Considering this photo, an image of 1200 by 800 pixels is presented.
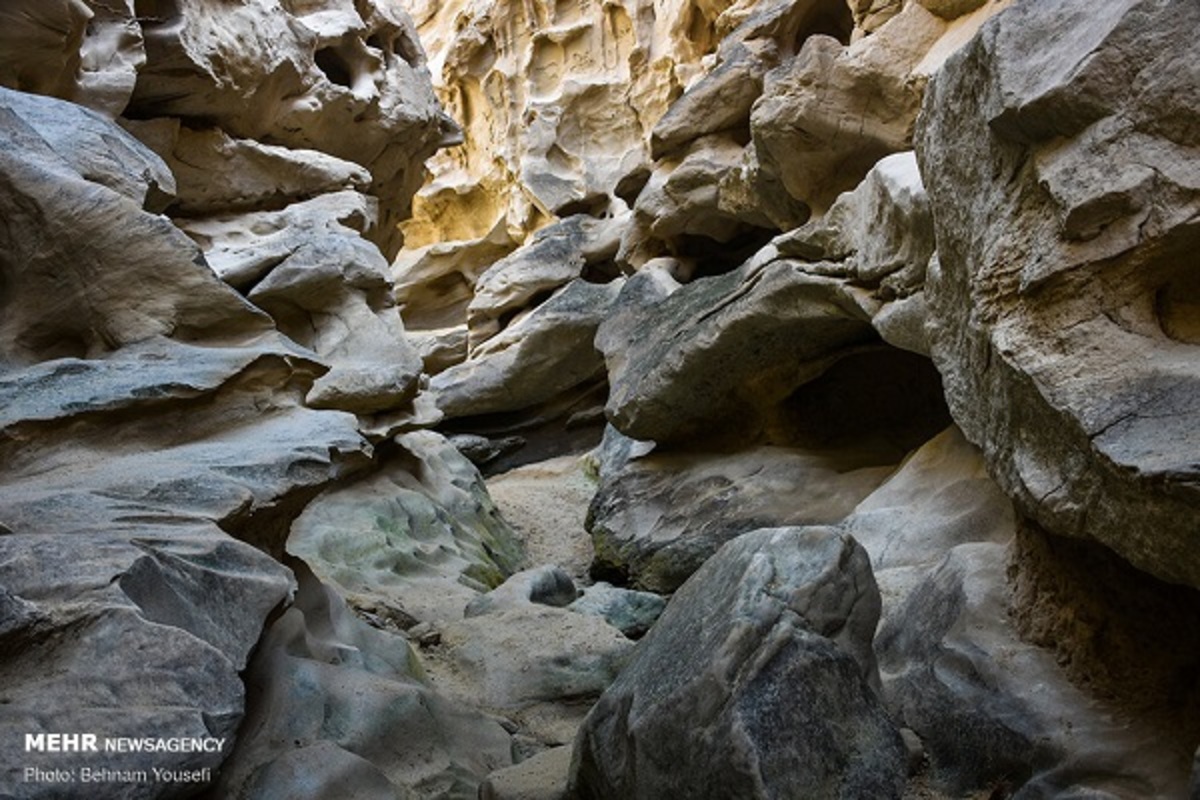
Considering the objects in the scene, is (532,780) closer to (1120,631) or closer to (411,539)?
(1120,631)

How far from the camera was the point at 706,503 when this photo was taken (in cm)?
774

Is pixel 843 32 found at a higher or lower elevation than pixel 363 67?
higher

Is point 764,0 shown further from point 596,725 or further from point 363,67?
point 596,725

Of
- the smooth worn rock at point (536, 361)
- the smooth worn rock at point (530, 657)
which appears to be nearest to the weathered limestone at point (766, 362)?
the smooth worn rock at point (530, 657)

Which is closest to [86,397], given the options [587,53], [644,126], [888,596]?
[888,596]

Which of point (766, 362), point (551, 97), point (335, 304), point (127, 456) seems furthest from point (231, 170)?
point (551, 97)

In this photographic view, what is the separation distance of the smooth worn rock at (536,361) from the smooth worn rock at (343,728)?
8.42 m

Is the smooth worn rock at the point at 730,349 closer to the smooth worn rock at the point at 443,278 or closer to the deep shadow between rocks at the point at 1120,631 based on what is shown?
the deep shadow between rocks at the point at 1120,631

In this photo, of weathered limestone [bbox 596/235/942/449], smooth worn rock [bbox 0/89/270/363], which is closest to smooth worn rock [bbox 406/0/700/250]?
weathered limestone [bbox 596/235/942/449]

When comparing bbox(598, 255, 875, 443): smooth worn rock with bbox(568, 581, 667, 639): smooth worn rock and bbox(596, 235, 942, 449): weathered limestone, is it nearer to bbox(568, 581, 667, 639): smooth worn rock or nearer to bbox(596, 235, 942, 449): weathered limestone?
bbox(596, 235, 942, 449): weathered limestone

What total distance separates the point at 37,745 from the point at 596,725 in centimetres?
161

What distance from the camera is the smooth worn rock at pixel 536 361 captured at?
12617 mm

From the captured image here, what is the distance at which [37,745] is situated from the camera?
7.20ft

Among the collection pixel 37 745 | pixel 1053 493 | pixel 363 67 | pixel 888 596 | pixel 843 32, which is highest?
pixel 843 32
